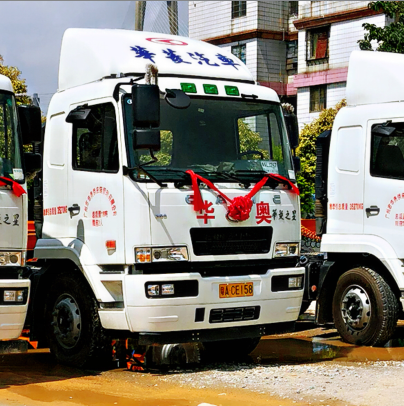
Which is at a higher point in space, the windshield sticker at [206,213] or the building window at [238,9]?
the building window at [238,9]

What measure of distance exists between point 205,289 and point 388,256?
2812 millimetres

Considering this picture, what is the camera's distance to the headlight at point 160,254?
830 cm

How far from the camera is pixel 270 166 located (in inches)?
359

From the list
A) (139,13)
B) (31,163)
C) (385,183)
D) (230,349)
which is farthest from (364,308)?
(139,13)

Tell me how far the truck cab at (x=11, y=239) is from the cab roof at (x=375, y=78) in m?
4.60

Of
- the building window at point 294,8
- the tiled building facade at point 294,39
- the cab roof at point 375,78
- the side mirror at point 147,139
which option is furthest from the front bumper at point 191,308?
the building window at point 294,8

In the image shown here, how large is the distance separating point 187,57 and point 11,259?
2.90 meters

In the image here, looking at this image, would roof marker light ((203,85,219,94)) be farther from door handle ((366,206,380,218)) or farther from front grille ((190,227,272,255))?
door handle ((366,206,380,218))

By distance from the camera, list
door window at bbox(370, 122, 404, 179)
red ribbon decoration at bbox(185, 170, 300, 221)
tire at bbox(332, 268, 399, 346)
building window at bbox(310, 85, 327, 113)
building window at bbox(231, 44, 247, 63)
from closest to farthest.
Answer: red ribbon decoration at bbox(185, 170, 300, 221) < door window at bbox(370, 122, 404, 179) < tire at bbox(332, 268, 399, 346) < building window at bbox(310, 85, 327, 113) < building window at bbox(231, 44, 247, 63)

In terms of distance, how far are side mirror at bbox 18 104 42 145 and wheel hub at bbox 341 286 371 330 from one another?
4.56 m

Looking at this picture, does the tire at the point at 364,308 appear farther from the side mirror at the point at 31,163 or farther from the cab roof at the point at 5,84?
the cab roof at the point at 5,84

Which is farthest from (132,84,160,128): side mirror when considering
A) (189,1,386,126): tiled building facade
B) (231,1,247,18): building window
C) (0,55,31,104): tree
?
(231,1,247,18): building window

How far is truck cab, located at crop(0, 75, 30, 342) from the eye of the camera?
7.98 metres

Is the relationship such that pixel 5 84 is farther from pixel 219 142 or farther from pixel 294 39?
pixel 294 39
